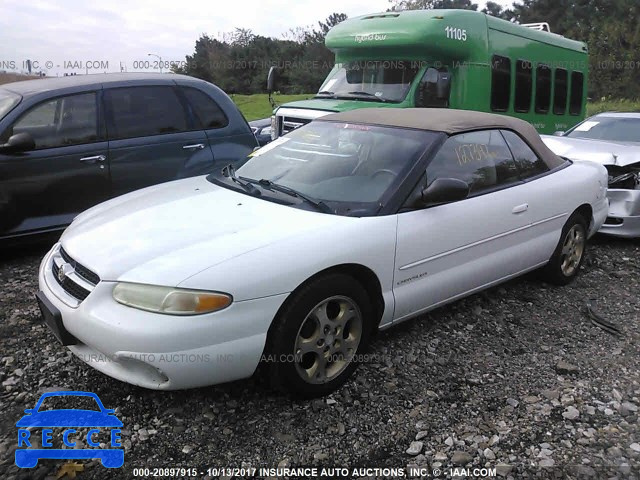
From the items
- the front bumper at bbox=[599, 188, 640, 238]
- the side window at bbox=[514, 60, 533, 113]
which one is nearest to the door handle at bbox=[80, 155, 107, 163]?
the front bumper at bbox=[599, 188, 640, 238]

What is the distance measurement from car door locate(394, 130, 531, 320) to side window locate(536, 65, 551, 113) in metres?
6.03

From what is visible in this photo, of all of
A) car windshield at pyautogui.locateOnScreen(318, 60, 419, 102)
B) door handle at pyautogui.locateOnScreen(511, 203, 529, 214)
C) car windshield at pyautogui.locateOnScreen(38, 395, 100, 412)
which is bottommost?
car windshield at pyautogui.locateOnScreen(38, 395, 100, 412)

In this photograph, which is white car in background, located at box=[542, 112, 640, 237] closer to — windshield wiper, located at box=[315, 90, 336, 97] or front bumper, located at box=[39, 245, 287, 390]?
windshield wiper, located at box=[315, 90, 336, 97]

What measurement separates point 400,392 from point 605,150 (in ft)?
15.3

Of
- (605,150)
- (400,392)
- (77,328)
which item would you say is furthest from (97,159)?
(605,150)

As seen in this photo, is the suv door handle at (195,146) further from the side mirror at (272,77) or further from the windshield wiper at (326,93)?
the side mirror at (272,77)

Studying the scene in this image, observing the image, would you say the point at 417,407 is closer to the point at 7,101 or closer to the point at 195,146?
the point at 195,146

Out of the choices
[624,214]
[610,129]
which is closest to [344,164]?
[624,214]

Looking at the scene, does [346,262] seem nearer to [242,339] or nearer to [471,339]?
[242,339]

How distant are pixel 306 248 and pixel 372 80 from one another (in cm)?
559

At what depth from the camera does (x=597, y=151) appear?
20.4ft

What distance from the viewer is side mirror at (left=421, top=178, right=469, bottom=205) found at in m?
3.19

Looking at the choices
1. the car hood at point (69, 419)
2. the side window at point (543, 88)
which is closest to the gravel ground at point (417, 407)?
the car hood at point (69, 419)

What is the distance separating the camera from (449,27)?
7.27m
